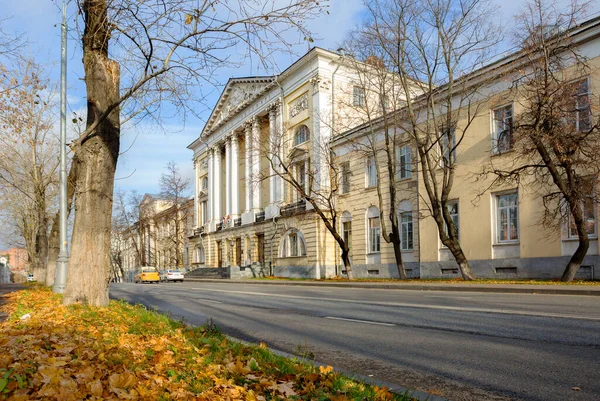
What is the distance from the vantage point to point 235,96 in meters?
51.4

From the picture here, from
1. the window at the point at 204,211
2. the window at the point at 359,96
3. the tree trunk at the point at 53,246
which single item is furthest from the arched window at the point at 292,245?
the window at the point at 204,211

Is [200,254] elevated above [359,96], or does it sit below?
below

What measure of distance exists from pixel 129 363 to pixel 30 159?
87.2 feet

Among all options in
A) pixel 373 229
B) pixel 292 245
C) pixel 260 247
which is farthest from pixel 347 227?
pixel 260 247

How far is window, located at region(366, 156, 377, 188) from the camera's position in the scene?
32.5m

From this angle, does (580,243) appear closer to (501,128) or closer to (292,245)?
(501,128)

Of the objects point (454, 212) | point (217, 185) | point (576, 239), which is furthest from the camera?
point (217, 185)

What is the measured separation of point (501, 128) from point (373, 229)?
11.2m

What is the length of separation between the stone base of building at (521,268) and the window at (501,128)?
4.93m

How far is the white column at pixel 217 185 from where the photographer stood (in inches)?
2226

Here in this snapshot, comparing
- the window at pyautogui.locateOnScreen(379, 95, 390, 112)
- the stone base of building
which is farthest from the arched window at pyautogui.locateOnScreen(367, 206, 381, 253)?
the window at pyautogui.locateOnScreen(379, 95, 390, 112)

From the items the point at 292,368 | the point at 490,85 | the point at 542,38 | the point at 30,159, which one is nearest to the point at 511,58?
the point at 490,85

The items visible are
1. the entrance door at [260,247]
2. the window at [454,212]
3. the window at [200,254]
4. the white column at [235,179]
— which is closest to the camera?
the window at [454,212]

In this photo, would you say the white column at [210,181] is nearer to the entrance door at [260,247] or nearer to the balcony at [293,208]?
the entrance door at [260,247]
